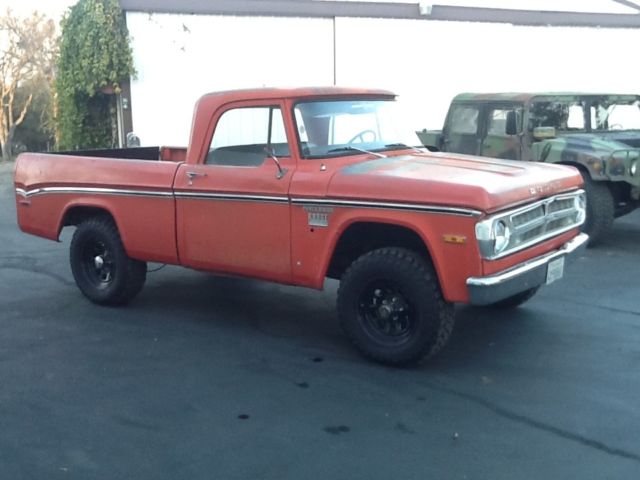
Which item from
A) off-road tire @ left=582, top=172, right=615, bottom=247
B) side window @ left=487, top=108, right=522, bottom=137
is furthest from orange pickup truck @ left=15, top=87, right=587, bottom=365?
side window @ left=487, top=108, right=522, bottom=137

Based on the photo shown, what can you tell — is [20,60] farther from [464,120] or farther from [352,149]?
[352,149]

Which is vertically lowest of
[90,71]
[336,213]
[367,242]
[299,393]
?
[299,393]

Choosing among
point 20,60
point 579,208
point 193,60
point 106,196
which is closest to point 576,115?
point 579,208

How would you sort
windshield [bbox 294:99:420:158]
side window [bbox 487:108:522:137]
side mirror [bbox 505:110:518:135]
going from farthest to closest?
1. side window [bbox 487:108:522:137]
2. side mirror [bbox 505:110:518:135]
3. windshield [bbox 294:99:420:158]

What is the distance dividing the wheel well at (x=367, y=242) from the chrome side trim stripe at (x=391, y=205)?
0.20 metres

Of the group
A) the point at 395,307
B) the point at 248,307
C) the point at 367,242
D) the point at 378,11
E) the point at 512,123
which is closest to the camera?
the point at 395,307

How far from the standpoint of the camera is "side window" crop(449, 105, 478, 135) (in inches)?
404

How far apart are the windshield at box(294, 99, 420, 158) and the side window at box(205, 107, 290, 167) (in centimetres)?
18

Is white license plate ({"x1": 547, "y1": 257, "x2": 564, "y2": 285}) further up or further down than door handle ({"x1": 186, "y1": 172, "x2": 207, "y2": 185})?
further down

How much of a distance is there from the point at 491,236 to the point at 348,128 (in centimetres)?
167

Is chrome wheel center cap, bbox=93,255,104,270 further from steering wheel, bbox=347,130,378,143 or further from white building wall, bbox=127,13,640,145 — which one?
white building wall, bbox=127,13,640,145

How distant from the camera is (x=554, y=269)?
5.38m

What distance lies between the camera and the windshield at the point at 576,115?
9641 millimetres

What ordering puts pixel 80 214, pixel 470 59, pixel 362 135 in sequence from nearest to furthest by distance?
pixel 362 135
pixel 80 214
pixel 470 59
